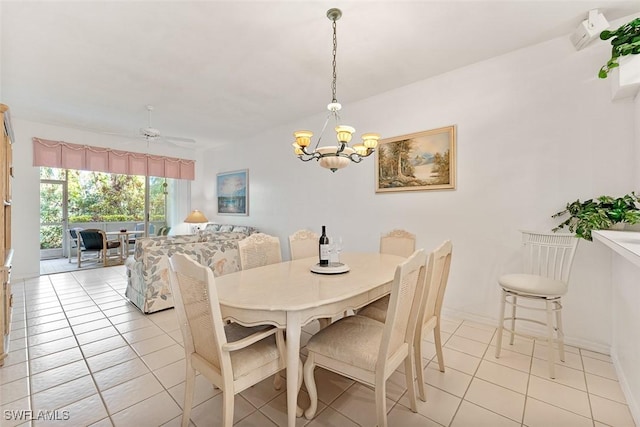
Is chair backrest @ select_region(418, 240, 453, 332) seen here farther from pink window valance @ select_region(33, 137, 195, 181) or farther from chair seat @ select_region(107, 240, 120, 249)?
chair seat @ select_region(107, 240, 120, 249)

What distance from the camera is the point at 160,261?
3170 mm

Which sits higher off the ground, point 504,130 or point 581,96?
point 581,96

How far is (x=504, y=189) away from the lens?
2693mm

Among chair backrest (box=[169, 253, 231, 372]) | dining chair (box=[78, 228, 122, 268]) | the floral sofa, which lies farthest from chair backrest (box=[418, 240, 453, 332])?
dining chair (box=[78, 228, 122, 268])

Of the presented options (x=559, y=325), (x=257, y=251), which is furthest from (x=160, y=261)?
(x=559, y=325)

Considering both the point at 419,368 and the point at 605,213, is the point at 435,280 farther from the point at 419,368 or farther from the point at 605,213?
the point at 605,213

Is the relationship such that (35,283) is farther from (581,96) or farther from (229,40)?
(581,96)

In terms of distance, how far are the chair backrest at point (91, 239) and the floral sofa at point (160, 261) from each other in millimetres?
2812

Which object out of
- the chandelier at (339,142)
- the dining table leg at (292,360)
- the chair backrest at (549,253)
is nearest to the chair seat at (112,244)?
the chandelier at (339,142)

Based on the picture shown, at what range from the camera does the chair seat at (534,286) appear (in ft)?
6.45

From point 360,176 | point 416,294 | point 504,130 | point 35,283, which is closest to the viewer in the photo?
point 416,294

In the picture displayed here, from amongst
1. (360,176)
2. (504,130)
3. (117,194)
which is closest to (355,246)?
(360,176)

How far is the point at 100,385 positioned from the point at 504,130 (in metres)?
3.91

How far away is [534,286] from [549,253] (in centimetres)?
54
